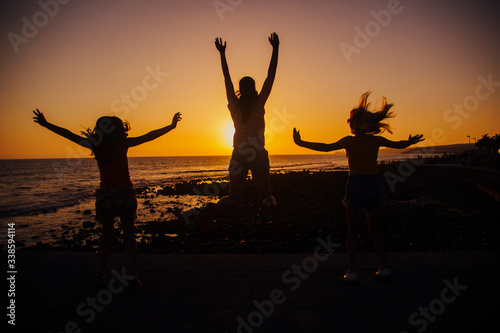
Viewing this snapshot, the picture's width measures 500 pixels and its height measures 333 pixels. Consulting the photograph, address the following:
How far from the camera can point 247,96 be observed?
12.1ft

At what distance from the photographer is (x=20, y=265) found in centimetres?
439

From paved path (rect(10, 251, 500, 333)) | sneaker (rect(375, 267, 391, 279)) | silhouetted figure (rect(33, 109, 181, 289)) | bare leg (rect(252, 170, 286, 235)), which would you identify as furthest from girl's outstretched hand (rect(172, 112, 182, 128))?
sneaker (rect(375, 267, 391, 279))

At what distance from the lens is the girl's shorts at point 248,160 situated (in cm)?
367

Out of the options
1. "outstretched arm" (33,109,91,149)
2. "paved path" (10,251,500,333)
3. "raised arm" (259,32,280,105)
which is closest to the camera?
"paved path" (10,251,500,333)

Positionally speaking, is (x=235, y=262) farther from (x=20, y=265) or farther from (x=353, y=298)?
(x=20, y=265)

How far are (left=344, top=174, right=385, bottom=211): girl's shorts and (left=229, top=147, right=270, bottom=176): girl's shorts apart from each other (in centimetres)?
110

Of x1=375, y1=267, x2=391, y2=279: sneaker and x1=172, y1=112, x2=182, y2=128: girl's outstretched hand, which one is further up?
x1=172, y1=112, x2=182, y2=128: girl's outstretched hand

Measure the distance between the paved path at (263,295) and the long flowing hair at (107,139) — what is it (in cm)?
163

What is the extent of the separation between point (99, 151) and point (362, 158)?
319cm

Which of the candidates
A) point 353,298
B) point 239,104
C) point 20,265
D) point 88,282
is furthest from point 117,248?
point 353,298

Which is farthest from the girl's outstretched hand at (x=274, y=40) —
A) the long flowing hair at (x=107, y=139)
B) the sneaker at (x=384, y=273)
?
the sneaker at (x=384, y=273)

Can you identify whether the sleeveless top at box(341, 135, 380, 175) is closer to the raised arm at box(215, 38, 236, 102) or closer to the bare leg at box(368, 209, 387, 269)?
the bare leg at box(368, 209, 387, 269)

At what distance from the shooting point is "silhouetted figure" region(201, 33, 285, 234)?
12.0 feet

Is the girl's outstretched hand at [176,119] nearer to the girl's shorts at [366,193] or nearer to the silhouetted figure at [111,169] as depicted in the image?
the silhouetted figure at [111,169]
